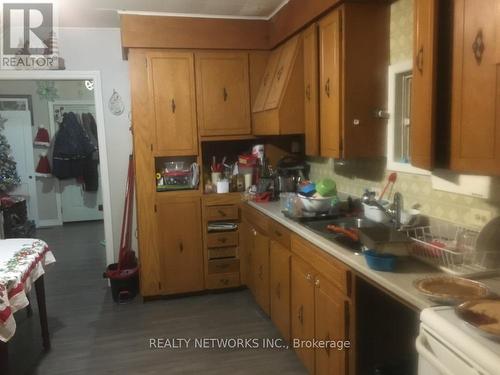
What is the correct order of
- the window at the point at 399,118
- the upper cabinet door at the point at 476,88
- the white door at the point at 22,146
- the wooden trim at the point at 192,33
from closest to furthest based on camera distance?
the upper cabinet door at the point at 476,88
the window at the point at 399,118
the wooden trim at the point at 192,33
the white door at the point at 22,146

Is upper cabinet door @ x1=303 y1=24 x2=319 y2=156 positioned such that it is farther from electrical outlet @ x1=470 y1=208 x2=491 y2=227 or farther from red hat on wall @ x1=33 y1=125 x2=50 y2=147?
red hat on wall @ x1=33 y1=125 x2=50 y2=147

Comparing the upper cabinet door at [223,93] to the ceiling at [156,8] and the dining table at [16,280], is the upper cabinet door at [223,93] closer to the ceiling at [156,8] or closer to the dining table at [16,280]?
the ceiling at [156,8]

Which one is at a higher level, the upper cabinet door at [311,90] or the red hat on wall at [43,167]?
the upper cabinet door at [311,90]

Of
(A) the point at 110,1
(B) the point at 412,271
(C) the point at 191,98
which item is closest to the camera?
(B) the point at 412,271

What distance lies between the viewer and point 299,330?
2.44 m

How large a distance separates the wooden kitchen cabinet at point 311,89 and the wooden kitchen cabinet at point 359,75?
25 cm

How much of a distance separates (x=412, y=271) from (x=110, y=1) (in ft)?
8.91

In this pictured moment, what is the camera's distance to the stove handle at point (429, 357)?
1.12m

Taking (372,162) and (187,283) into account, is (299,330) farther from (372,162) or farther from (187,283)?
(187,283)

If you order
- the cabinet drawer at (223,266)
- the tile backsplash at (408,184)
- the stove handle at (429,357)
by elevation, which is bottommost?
the cabinet drawer at (223,266)

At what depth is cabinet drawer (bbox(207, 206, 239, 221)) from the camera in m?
3.56

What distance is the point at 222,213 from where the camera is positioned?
3570 millimetres

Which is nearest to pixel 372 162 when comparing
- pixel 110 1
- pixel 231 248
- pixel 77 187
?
pixel 231 248
